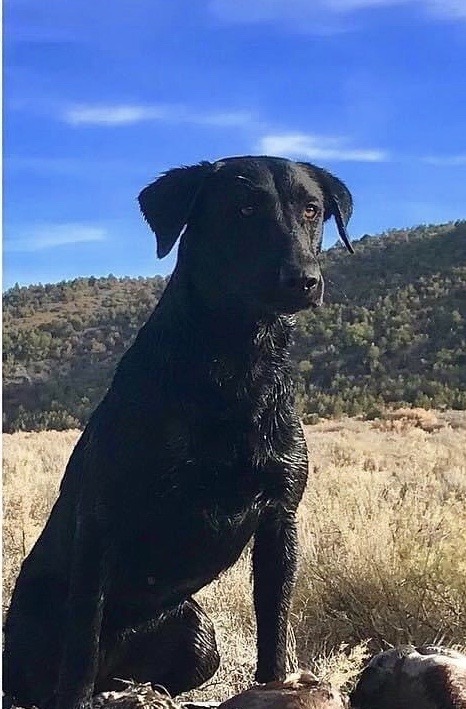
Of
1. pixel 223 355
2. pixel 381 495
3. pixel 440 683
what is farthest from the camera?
pixel 381 495

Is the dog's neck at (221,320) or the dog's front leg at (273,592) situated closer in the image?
the dog's neck at (221,320)

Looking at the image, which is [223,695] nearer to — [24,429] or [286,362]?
[286,362]

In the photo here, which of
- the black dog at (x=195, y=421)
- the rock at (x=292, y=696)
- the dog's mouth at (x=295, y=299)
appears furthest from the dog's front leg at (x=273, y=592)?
the dog's mouth at (x=295, y=299)

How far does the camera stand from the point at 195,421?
8.48 ft

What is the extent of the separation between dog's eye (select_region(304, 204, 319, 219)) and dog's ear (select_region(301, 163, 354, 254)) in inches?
7.3

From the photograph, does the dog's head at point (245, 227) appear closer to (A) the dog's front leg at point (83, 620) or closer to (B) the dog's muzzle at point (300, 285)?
(B) the dog's muzzle at point (300, 285)

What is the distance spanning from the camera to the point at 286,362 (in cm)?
273

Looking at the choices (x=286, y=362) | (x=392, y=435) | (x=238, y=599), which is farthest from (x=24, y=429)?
(x=286, y=362)

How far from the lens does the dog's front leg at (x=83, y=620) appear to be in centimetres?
263

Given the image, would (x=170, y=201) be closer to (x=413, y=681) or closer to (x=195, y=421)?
(x=195, y=421)

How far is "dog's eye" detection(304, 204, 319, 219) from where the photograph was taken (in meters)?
2.62

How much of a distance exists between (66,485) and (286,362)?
716mm

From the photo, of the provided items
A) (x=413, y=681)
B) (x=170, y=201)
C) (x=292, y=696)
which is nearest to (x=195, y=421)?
(x=170, y=201)

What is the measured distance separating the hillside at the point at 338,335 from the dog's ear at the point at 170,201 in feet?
2.30
